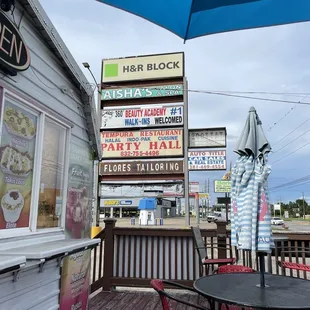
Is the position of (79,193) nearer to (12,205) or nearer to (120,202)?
(12,205)

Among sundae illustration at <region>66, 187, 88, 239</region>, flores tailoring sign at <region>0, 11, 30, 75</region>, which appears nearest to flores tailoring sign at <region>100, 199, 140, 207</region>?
sundae illustration at <region>66, 187, 88, 239</region>

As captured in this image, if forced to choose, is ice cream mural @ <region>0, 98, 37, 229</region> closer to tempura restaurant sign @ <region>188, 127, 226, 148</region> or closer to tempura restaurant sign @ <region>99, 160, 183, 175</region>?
tempura restaurant sign @ <region>99, 160, 183, 175</region>

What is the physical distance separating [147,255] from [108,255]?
616 mm

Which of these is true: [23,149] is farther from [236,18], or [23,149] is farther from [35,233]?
[236,18]

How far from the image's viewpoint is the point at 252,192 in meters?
2.61

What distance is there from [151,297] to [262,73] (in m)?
6.96

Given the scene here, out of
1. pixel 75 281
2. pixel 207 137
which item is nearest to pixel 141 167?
pixel 207 137

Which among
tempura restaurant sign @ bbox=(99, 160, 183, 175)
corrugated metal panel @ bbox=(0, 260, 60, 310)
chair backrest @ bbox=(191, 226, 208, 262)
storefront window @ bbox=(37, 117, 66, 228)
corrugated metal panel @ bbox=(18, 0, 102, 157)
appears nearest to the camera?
corrugated metal panel @ bbox=(0, 260, 60, 310)

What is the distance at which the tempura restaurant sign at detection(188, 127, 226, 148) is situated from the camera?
34.0ft

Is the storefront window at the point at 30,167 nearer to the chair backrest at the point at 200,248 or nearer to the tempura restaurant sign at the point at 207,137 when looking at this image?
the chair backrest at the point at 200,248

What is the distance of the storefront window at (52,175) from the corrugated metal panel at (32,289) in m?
0.44

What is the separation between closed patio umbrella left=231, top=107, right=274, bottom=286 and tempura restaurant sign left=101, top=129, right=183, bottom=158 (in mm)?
6582

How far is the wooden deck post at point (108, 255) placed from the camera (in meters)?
4.73

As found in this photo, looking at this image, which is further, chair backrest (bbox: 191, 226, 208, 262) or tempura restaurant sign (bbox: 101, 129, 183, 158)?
tempura restaurant sign (bbox: 101, 129, 183, 158)
